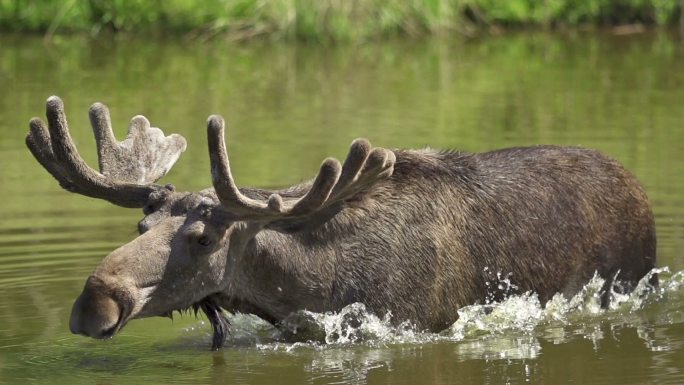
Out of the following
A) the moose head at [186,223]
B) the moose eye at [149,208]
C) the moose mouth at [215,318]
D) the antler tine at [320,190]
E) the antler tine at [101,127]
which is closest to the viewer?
the moose head at [186,223]

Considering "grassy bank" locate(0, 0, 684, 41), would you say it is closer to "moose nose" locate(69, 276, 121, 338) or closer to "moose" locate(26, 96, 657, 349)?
"moose" locate(26, 96, 657, 349)

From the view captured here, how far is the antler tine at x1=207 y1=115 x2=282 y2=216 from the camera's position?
7.28 metres

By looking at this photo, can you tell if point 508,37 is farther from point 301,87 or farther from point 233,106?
point 233,106

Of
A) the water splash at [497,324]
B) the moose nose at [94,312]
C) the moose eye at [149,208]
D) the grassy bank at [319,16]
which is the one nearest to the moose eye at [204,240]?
the moose eye at [149,208]

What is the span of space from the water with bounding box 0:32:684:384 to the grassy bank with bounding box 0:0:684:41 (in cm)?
67

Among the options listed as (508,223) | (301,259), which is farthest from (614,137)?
(301,259)

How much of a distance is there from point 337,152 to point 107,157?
6.41m

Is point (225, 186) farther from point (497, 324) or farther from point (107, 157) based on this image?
point (497, 324)

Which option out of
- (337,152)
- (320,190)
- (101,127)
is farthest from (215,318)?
(337,152)

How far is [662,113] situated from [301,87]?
4.97 m

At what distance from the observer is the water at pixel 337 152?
26.0ft

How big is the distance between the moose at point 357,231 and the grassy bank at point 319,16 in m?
16.2

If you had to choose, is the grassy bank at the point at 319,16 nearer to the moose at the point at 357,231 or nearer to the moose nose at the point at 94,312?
the moose at the point at 357,231

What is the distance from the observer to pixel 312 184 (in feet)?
25.2
